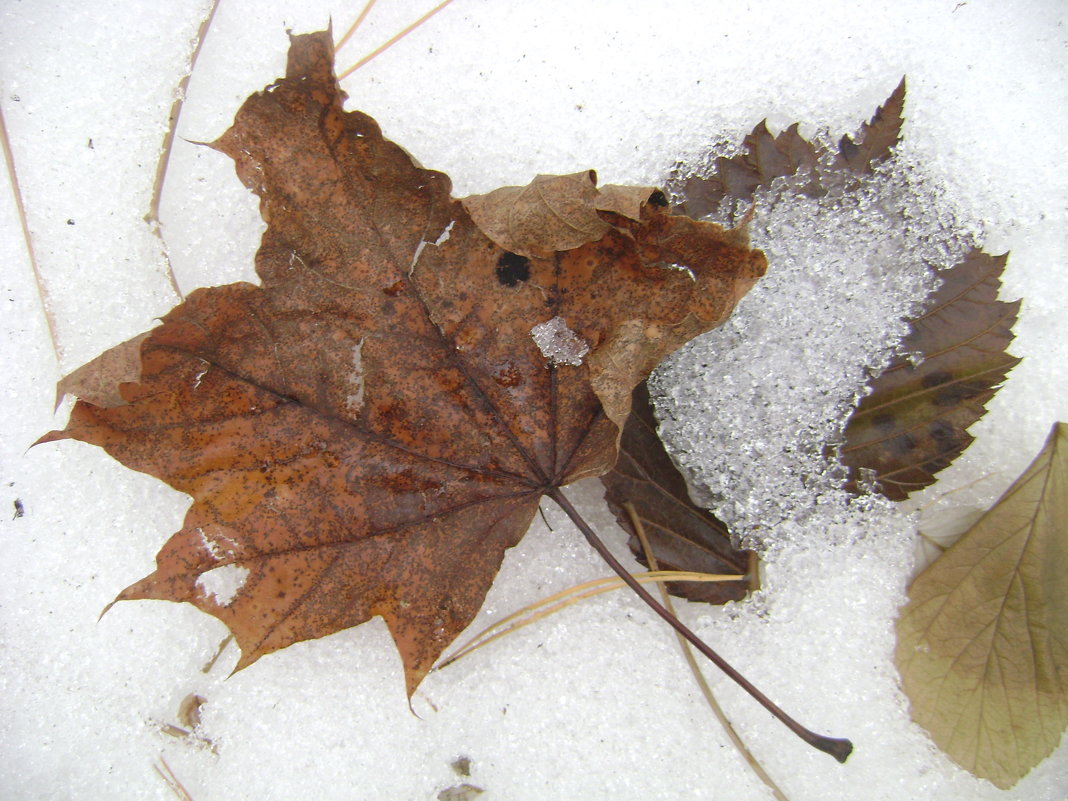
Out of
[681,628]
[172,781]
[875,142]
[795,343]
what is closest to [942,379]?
[795,343]

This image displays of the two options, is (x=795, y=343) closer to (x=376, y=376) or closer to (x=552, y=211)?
(x=552, y=211)

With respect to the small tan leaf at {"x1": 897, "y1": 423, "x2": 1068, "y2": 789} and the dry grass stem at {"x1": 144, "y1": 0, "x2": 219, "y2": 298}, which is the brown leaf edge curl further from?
the dry grass stem at {"x1": 144, "y1": 0, "x2": 219, "y2": 298}

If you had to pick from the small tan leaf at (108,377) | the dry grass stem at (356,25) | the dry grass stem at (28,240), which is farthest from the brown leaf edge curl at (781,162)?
the dry grass stem at (28,240)

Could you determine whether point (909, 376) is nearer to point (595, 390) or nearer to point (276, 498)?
point (595, 390)

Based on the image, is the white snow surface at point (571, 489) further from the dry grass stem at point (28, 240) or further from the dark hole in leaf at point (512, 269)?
the dark hole in leaf at point (512, 269)

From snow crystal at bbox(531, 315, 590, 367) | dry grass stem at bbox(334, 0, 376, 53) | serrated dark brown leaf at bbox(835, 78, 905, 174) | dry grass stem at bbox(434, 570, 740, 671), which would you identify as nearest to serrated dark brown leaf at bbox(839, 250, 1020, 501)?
serrated dark brown leaf at bbox(835, 78, 905, 174)
